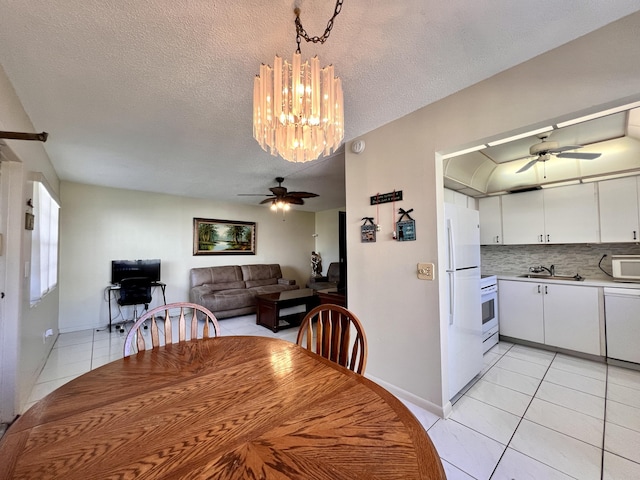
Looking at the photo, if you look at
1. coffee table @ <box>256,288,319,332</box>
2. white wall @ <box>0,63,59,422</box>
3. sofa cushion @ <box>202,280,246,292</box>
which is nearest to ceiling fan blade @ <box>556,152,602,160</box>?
coffee table @ <box>256,288,319,332</box>

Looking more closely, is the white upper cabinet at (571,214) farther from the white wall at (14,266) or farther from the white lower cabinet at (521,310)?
the white wall at (14,266)

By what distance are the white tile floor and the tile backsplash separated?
3.85 ft

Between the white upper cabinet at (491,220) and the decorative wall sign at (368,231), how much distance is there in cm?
242

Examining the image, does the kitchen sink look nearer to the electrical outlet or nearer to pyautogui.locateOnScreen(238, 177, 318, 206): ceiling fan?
the electrical outlet

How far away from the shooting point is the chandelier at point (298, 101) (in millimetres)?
1185

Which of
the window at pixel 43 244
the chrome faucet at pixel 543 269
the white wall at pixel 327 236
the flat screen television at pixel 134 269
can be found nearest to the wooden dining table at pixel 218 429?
the window at pixel 43 244

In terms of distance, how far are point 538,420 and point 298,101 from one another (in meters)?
2.69

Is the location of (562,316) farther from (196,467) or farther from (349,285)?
(196,467)

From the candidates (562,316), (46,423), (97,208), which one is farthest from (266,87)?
(97,208)

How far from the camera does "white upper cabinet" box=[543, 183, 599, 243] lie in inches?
119

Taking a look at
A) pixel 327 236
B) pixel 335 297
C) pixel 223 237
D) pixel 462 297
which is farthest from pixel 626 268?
pixel 223 237

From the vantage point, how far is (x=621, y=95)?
1.30 m

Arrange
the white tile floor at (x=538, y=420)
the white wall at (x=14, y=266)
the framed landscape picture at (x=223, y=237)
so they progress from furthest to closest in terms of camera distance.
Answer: the framed landscape picture at (x=223, y=237) < the white wall at (x=14, y=266) < the white tile floor at (x=538, y=420)

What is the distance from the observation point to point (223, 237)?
5820mm
